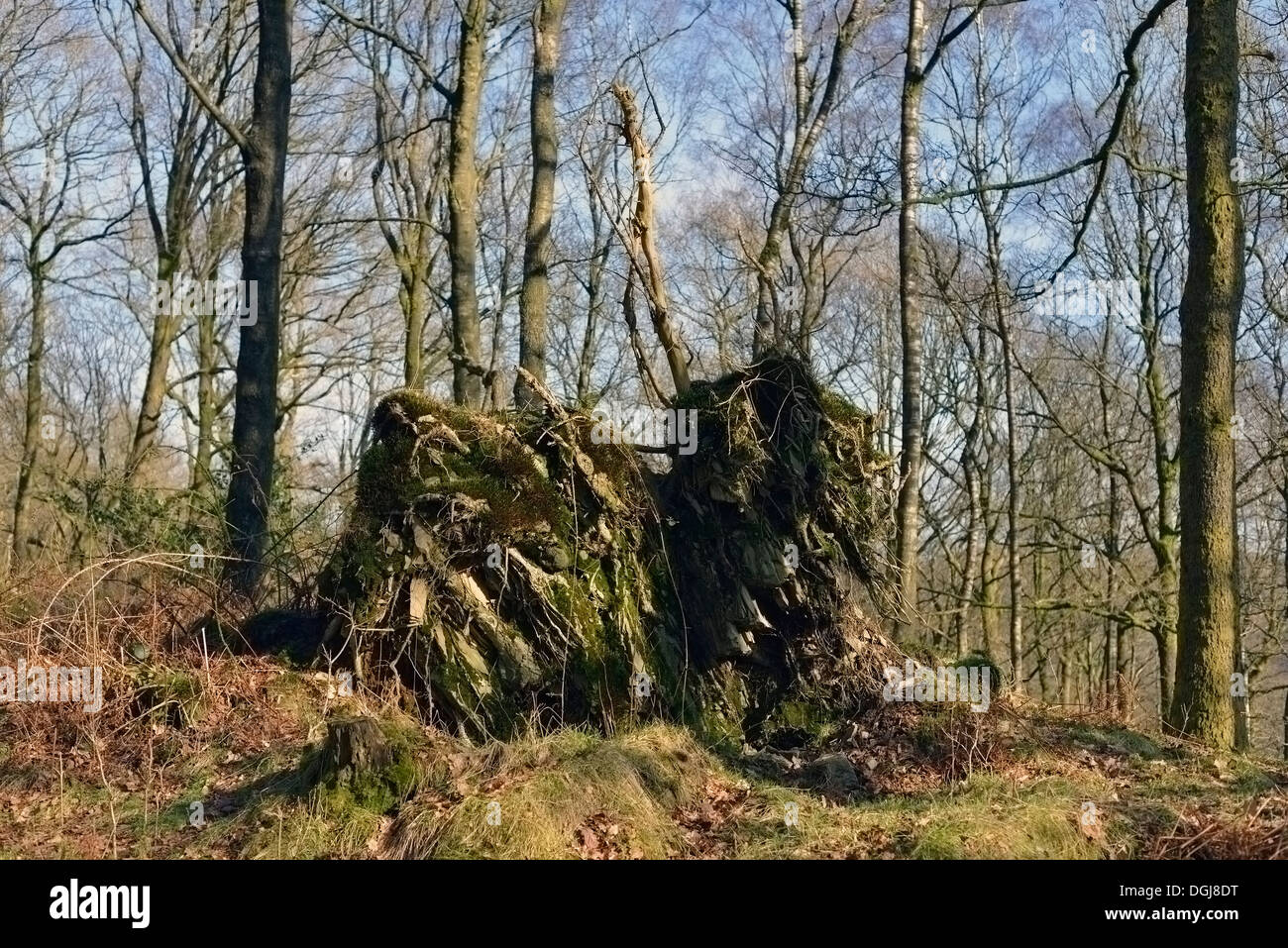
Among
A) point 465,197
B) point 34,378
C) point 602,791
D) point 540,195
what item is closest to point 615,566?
point 602,791

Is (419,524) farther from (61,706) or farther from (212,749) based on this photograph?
(61,706)

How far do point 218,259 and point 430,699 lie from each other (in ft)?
61.5

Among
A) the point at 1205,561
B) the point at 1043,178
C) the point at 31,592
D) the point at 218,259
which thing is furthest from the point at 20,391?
the point at 1205,561

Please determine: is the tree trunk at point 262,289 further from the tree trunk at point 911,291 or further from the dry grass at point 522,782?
the tree trunk at point 911,291

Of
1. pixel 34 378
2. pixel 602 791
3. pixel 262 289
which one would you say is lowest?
pixel 602 791

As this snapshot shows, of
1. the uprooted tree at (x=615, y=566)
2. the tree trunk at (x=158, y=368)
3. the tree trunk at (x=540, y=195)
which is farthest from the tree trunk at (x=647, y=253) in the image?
the tree trunk at (x=158, y=368)

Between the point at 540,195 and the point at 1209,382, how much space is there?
297 inches

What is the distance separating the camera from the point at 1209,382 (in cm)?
857

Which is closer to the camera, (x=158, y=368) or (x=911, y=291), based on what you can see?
(x=911, y=291)

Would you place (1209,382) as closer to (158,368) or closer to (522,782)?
(522,782)

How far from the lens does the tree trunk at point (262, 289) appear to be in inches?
406

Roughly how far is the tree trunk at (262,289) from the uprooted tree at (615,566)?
2.00 metres

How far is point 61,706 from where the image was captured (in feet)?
24.5

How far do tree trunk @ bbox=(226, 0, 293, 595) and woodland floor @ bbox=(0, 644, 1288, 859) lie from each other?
103 inches
